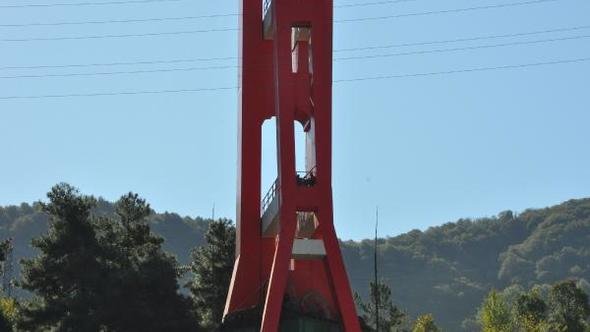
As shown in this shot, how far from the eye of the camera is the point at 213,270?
176 ft

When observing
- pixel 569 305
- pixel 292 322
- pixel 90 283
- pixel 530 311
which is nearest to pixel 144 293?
pixel 90 283

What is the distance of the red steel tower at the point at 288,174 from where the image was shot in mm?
37156

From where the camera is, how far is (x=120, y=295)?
146ft

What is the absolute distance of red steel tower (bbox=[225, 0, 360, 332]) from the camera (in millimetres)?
37156

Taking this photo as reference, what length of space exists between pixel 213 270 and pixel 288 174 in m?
17.4

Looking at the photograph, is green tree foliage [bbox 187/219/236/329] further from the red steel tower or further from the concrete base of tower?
the concrete base of tower

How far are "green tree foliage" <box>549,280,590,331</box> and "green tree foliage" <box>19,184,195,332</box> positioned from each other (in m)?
30.4

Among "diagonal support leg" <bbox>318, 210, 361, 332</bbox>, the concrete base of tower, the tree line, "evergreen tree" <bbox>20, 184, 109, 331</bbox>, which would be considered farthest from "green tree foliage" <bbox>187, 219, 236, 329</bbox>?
"diagonal support leg" <bbox>318, 210, 361, 332</bbox>

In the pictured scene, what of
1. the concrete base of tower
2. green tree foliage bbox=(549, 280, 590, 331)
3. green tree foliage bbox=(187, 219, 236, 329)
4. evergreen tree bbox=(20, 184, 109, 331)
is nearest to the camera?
the concrete base of tower

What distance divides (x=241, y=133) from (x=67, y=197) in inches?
392

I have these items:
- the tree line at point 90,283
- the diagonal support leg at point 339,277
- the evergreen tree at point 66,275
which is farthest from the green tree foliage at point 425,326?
the diagonal support leg at point 339,277

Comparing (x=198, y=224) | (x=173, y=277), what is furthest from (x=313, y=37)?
(x=198, y=224)

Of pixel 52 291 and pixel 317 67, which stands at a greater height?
pixel 317 67

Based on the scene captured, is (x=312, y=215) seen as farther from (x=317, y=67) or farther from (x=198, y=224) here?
(x=198, y=224)
